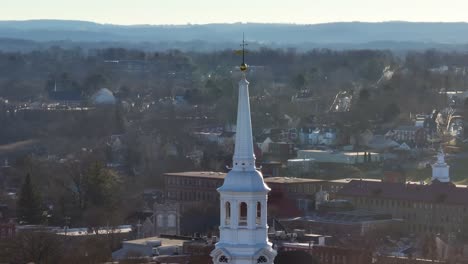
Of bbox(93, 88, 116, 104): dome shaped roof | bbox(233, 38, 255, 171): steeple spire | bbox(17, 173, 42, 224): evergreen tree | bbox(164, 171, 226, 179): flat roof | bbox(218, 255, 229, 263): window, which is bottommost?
bbox(93, 88, 116, 104): dome shaped roof

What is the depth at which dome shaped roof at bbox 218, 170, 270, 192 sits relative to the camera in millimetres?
33406

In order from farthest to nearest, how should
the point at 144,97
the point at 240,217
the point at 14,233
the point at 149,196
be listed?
the point at 144,97 → the point at 149,196 → the point at 14,233 → the point at 240,217

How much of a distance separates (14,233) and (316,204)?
19496 mm

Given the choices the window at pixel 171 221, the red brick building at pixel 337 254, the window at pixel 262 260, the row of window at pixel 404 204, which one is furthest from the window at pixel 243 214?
the row of window at pixel 404 204

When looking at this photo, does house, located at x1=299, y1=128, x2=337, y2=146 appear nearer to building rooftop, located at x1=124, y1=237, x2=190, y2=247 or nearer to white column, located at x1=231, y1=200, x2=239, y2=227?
building rooftop, located at x1=124, y1=237, x2=190, y2=247

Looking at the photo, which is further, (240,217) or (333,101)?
(333,101)

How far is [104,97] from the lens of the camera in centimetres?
16412

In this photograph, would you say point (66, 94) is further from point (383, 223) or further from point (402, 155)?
point (383, 223)

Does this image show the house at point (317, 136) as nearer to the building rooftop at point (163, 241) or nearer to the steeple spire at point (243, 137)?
the building rooftop at point (163, 241)

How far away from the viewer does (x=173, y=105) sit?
509ft

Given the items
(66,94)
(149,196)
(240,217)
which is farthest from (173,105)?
(240,217)

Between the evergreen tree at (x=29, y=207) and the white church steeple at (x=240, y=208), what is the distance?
49.1 m

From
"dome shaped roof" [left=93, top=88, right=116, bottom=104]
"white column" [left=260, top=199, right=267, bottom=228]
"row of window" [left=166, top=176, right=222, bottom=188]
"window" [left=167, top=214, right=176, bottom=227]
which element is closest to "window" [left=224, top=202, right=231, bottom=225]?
"white column" [left=260, top=199, right=267, bottom=228]

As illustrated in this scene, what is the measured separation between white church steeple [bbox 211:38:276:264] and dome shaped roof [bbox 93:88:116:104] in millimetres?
125832
